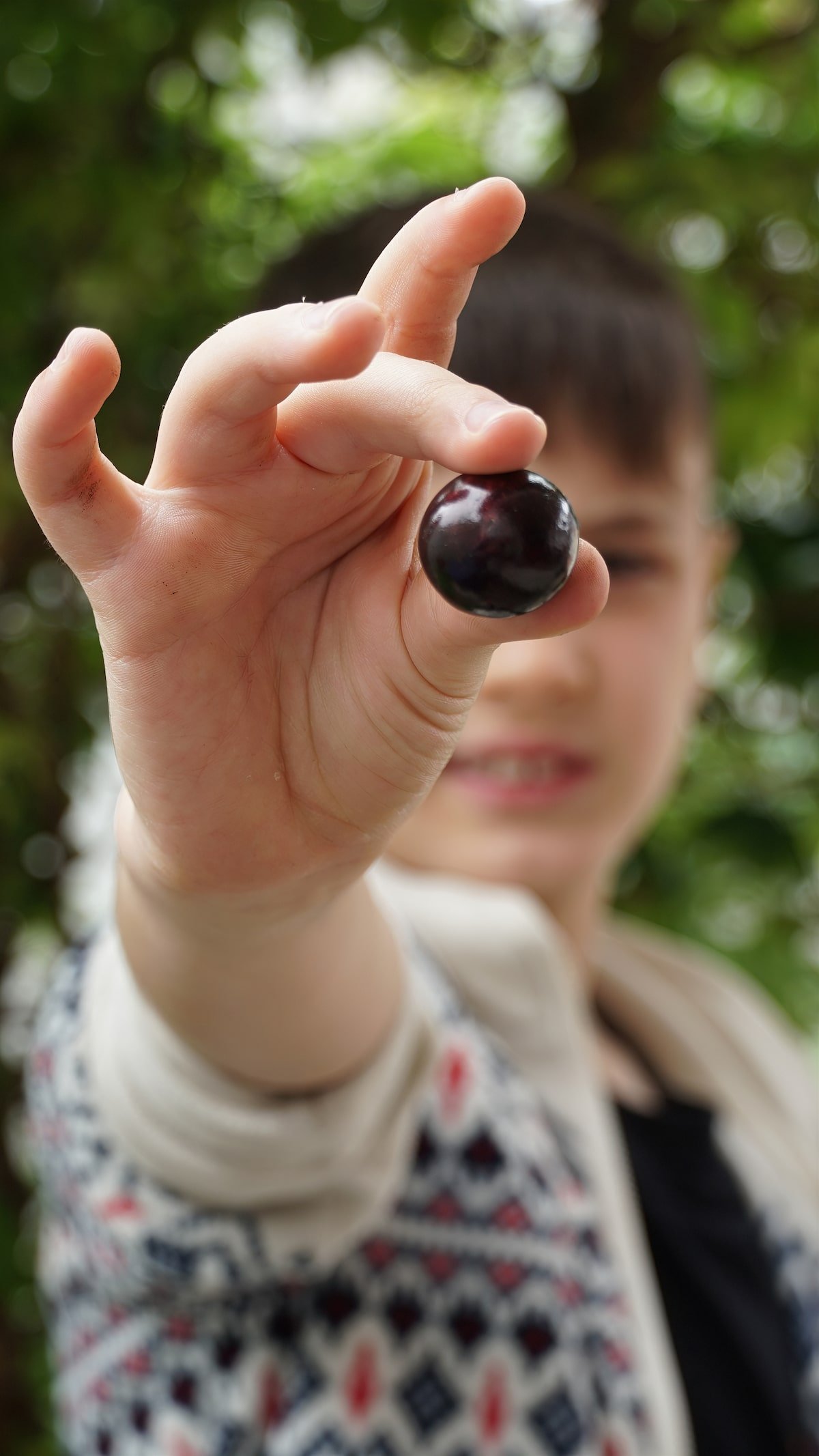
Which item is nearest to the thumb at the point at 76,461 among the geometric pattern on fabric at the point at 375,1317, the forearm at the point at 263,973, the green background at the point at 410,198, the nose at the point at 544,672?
the forearm at the point at 263,973

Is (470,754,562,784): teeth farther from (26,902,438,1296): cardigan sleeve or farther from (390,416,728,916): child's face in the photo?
(26,902,438,1296): cardigan sleeve

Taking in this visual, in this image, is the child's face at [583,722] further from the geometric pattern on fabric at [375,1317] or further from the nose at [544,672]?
the geometric pattern on fabric at [375,1317]

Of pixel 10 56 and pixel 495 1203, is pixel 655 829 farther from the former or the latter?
pixel 10 56

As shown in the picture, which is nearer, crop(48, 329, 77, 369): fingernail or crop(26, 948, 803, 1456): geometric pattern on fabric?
crop(48, 329, 77, 369): fingernail

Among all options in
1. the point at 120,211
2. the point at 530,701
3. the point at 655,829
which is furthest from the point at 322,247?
the point at 655,829

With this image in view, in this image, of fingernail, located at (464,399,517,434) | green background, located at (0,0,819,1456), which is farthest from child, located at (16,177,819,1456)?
green background, located at (0,0,819,1456)

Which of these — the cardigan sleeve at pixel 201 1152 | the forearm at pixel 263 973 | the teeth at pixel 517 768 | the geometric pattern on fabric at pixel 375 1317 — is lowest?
the geometric pattern on fabric at pixel 375 1317
